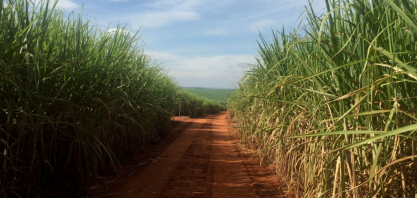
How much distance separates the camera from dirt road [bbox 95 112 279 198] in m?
3.21

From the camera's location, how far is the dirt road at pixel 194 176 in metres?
3.21

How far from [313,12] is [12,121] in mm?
2582

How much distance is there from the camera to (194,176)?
3834 mm

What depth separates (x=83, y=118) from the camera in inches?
108

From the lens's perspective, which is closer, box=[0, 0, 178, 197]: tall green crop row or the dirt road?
box=[0, 0, 178, 197]: tall green crop row

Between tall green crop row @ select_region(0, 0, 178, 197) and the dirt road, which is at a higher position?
tall green crop row @ select_region(0, 0, 178, 197)

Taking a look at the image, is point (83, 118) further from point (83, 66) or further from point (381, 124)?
point (381, 124)

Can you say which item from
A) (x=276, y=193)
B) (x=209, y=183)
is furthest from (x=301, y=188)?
(x=209, y=183)

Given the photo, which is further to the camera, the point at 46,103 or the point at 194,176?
the point at 194,176

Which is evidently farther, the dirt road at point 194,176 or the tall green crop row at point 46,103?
the dirt road at point 194,176

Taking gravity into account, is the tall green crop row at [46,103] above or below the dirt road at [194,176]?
above

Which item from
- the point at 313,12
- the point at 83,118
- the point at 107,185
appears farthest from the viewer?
the point at 107,185

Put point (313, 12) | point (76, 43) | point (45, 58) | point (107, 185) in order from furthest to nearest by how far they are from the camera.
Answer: point (107, 185) < point (76, 43) < point (45, 58) < point (313, 12)

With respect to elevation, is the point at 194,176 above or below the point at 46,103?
below
